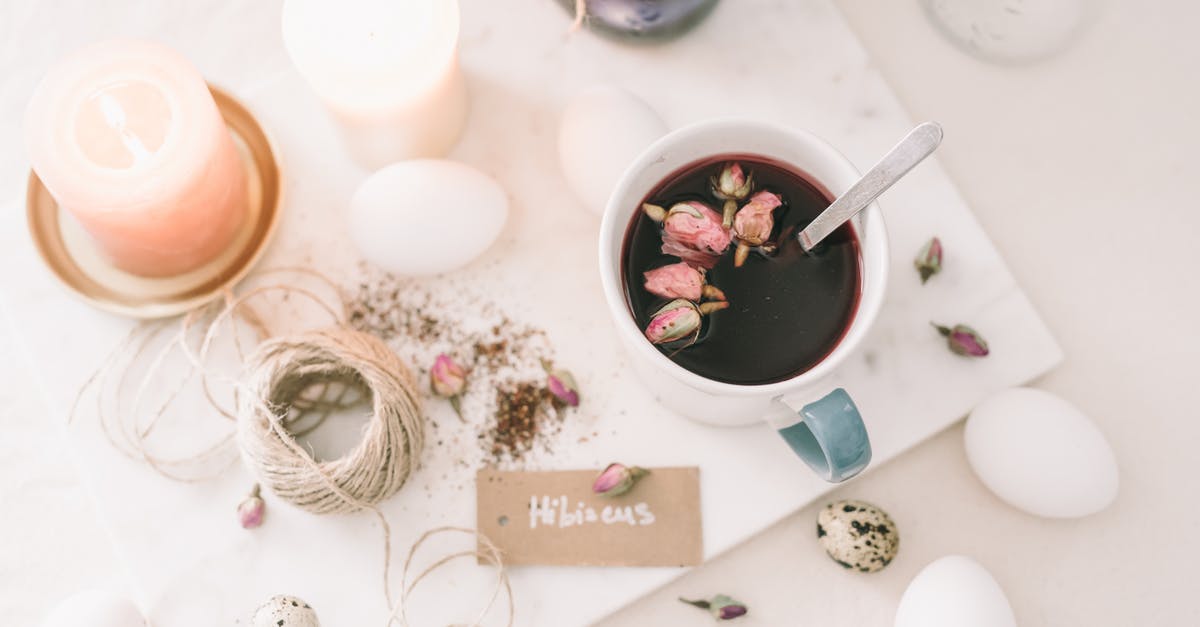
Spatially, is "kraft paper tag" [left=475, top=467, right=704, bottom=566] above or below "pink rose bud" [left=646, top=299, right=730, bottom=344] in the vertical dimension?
below

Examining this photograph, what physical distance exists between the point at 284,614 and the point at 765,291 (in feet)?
1.28

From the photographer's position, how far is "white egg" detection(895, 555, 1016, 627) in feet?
2.18

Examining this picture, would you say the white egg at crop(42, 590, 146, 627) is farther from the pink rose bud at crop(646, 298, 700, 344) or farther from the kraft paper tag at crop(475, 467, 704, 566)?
the pink rose bud at crop(646, 298, 700, 344)

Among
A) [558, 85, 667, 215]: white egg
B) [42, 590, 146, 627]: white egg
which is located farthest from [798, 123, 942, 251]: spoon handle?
[42, 590, 146, 627]: white egg

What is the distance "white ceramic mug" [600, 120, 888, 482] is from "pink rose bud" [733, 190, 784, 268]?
0.03m

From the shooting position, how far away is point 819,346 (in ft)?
2.06

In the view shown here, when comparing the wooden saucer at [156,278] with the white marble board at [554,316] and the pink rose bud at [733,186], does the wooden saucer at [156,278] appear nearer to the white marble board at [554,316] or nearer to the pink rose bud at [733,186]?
the white marble board at [554,316]

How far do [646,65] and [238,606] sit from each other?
0.53 metres

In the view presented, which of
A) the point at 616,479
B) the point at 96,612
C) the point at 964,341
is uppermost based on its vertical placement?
the point at 964,341

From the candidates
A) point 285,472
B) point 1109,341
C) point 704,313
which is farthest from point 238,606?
point 1109,341

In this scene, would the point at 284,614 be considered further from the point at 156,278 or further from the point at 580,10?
the point at 580,10

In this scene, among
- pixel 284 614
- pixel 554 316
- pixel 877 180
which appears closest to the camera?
pixel 877 180

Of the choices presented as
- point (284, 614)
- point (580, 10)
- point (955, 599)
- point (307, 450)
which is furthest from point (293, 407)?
point (955, 599)

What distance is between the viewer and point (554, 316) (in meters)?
0.77
